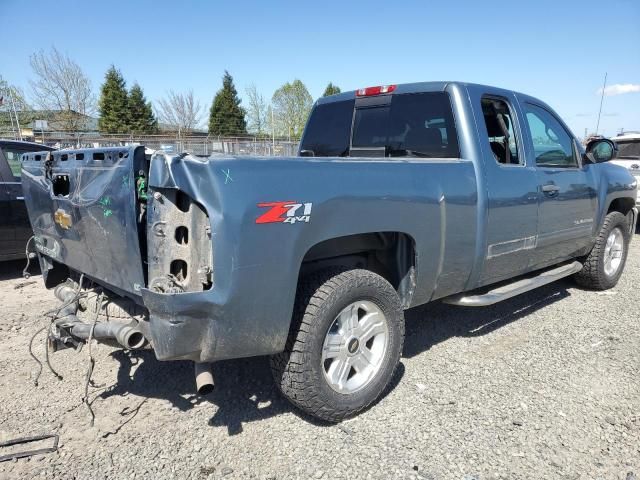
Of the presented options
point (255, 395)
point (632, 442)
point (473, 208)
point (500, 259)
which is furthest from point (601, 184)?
point (255, 395)

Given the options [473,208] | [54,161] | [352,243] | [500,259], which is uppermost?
[54,161]

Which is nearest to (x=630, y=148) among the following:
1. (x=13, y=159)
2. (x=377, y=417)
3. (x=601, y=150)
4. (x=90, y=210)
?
(x=601, y=150)

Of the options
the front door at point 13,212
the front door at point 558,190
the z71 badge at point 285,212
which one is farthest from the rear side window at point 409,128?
the front door at point 13,212

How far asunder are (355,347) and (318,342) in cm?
35

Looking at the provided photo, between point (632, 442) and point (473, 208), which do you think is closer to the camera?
point (632, 442)

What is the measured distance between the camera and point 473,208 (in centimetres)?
314

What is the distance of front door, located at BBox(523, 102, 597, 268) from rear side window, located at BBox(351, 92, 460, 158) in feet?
2.99

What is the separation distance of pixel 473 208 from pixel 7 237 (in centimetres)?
542

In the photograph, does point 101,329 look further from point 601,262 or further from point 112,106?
point 112,106

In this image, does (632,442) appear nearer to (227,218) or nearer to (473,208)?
(473,208)

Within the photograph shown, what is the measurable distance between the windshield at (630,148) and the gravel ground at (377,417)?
7.94 meters

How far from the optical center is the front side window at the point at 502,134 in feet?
12.3

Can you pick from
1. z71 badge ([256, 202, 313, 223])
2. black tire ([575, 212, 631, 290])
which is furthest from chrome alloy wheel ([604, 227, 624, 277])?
z71 badge ([256, 202, 313, 223])

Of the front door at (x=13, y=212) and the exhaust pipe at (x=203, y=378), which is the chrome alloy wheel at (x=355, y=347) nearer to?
the exhaust pipe at (x=203, y=378)
